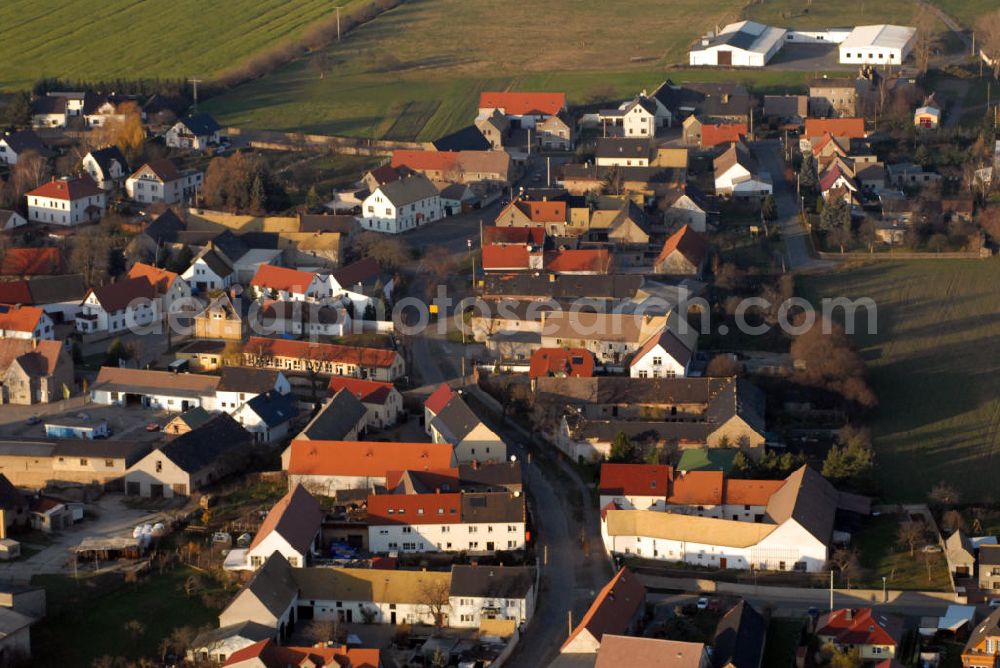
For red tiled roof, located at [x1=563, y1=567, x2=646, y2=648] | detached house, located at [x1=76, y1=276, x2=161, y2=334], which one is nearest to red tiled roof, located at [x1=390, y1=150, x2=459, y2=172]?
detached house, located at [x1=76, y1=276, x2=161, y2=334]

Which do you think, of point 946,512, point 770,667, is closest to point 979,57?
point 946,512

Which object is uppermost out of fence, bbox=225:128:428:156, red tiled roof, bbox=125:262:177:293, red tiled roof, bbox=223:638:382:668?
fence, bbox=225:128:428:156

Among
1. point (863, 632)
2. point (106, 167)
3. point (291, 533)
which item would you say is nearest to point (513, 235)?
point (106, 167)

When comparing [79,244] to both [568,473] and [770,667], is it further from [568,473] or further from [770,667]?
[770,667]

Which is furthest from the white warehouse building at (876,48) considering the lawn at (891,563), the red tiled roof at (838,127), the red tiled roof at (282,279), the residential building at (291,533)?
the residential building at (291,533)

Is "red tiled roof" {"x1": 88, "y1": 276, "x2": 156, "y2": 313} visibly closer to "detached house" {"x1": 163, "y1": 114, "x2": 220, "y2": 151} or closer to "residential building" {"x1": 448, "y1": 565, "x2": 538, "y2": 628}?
"detached house" {"x1": 163, "y1": 114, "x2": 220, "y2": 151}
